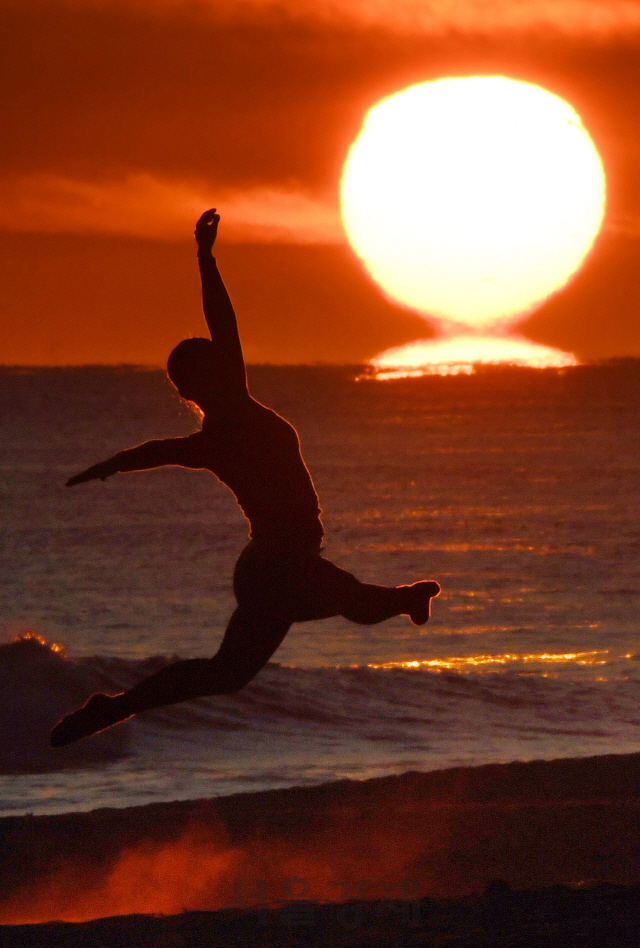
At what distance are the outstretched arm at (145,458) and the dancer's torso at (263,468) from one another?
49 mm

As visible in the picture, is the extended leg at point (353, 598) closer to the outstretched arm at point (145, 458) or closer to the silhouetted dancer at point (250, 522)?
the silhouetted dancer at point (250, 522)

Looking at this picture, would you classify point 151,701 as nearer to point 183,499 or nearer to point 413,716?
point 413,716

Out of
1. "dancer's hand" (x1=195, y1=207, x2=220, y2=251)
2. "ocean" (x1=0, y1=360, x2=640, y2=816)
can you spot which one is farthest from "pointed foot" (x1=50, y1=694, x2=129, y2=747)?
"ocean" (x1=0, y1=360, x2=640, y2=816)

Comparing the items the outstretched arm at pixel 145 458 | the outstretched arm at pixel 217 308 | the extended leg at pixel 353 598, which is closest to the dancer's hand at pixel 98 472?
the outstretched arm at pixel 145 458

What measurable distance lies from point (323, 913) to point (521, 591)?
93.4ft

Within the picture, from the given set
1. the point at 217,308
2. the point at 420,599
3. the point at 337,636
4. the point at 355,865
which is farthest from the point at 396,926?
the point at 337,636

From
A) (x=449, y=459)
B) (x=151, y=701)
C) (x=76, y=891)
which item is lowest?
(x=76, y=891)

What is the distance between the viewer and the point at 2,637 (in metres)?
28.1

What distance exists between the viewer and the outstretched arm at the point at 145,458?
6.19 metres

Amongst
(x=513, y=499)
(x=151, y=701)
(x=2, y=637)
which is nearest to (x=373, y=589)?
(x=151, y=701)

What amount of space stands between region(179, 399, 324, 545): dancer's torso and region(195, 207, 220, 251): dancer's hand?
2.70 ft

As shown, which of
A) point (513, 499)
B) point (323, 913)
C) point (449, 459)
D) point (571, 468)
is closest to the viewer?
point (323, 913)

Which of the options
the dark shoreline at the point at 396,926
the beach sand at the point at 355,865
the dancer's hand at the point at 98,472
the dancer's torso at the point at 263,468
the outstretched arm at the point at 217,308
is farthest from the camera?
the beach sand at the point at 355,865

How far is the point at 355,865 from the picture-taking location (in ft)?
35.2
